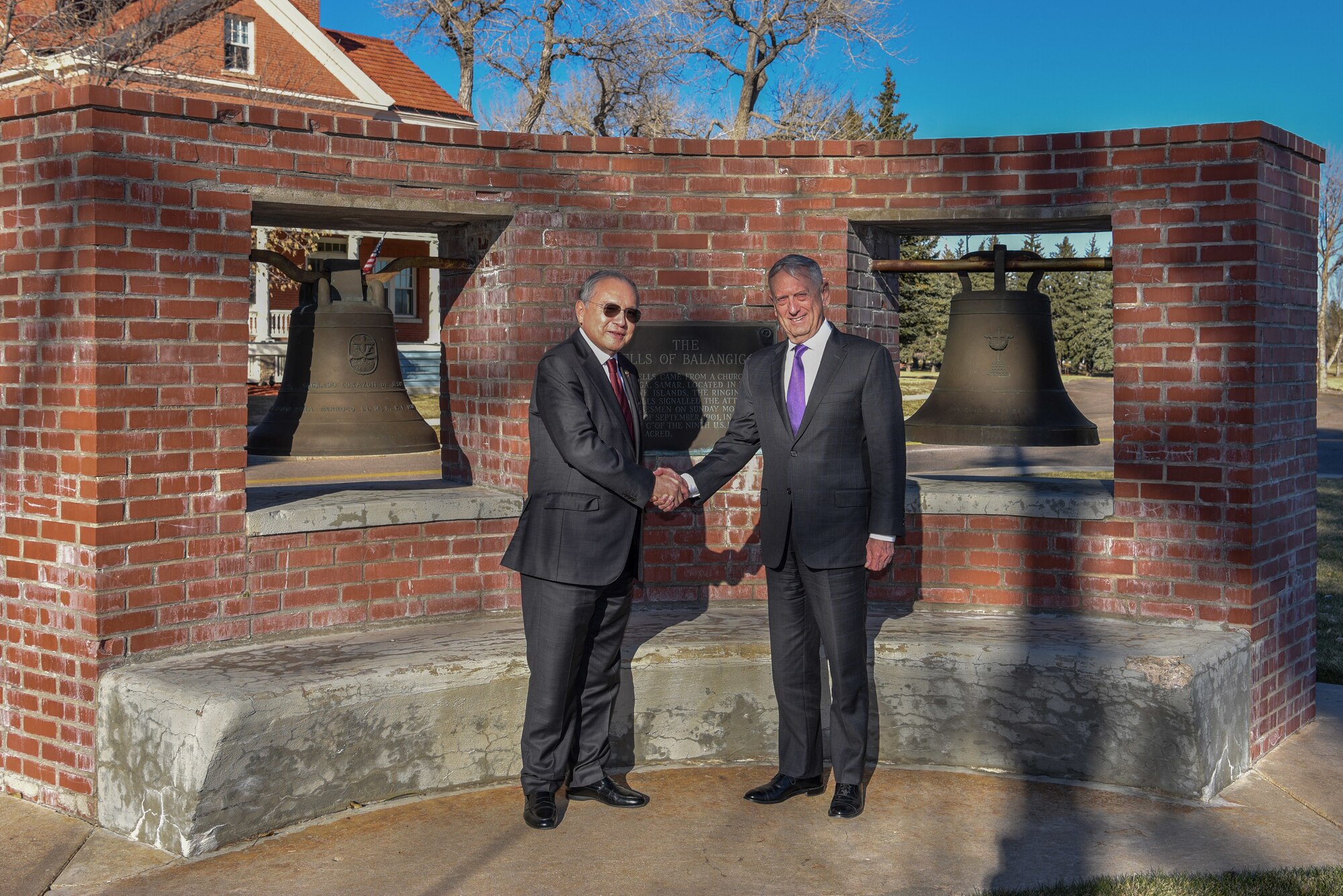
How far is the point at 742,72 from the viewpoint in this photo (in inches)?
1217

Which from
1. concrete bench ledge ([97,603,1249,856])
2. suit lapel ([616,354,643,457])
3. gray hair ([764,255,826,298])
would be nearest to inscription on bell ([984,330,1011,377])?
concrete bench ledge ([97,603,1249,856])

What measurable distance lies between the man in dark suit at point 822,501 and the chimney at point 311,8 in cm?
2583

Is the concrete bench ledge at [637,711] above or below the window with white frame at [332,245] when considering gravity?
below

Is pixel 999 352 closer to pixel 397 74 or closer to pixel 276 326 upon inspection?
pixel 276 326

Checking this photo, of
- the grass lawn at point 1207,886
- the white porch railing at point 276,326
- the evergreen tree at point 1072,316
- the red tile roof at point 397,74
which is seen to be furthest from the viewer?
the evergreen tree at point 1072,316

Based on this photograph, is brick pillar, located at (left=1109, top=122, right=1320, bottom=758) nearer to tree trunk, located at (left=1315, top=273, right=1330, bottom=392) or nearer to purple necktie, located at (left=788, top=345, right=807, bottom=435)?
purple necktie, located at (left=788, top=345, right=807, bottom=435)

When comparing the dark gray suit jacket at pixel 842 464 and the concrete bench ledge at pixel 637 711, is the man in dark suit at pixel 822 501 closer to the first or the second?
the dark gray suit jacket at pixel 842 464

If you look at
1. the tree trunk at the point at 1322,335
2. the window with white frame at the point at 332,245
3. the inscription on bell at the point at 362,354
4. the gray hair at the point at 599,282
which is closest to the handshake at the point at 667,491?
the gray hair at the point at 599,282

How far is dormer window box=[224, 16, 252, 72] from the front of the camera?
25234 millimetres

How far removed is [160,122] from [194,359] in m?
0.84

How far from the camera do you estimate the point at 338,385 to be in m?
5.41

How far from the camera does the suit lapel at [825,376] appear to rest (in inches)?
164

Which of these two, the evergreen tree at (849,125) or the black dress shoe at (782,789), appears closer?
the black dress shoe at (782,789)

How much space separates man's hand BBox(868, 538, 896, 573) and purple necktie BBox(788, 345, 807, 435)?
1.50 feet
